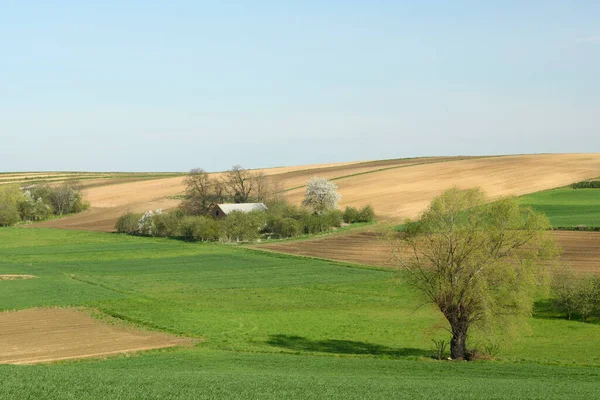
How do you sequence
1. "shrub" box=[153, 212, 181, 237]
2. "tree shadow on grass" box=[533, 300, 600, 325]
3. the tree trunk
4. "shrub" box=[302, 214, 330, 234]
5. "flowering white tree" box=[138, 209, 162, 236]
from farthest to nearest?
"flowering white tree" box=[138, 209, 162, 236] → "shrub" box=[153, 212, 181, 237] → "shrub" box=[302, 214, 330, 234] → "tree shadow on grass" box=[533, 300, 600, 325] → the tree trunk

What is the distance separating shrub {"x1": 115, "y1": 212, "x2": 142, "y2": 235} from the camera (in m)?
110

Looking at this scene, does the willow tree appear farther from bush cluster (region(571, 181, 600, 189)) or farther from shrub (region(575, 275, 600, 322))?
bush cluster (region(571, 181, 600, 189))

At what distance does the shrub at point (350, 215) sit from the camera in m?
108

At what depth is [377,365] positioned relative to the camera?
36656mm

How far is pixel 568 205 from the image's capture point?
327 ft

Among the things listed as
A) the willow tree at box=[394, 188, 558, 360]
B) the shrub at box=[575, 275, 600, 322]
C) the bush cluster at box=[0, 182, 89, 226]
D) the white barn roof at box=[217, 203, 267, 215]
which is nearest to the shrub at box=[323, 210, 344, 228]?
the white barn roof at box=[217, 203, 267, 215]

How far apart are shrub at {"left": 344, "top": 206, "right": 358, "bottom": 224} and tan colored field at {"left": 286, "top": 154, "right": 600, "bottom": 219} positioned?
3.63 m

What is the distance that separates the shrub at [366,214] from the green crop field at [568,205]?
20.7m

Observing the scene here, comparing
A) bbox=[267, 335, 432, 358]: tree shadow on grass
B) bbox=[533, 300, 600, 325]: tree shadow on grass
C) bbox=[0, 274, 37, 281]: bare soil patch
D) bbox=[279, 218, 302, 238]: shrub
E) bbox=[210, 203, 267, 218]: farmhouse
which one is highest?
bbox=[210, 203, 267, 218]: farmhouse

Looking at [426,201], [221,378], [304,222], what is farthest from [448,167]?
[221,378]

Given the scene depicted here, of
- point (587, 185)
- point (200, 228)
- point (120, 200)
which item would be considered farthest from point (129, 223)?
point (587, 185)

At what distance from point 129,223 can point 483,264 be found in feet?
254

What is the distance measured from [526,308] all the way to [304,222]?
60655mm

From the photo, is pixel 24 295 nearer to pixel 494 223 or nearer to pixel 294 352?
pixel 294 352
